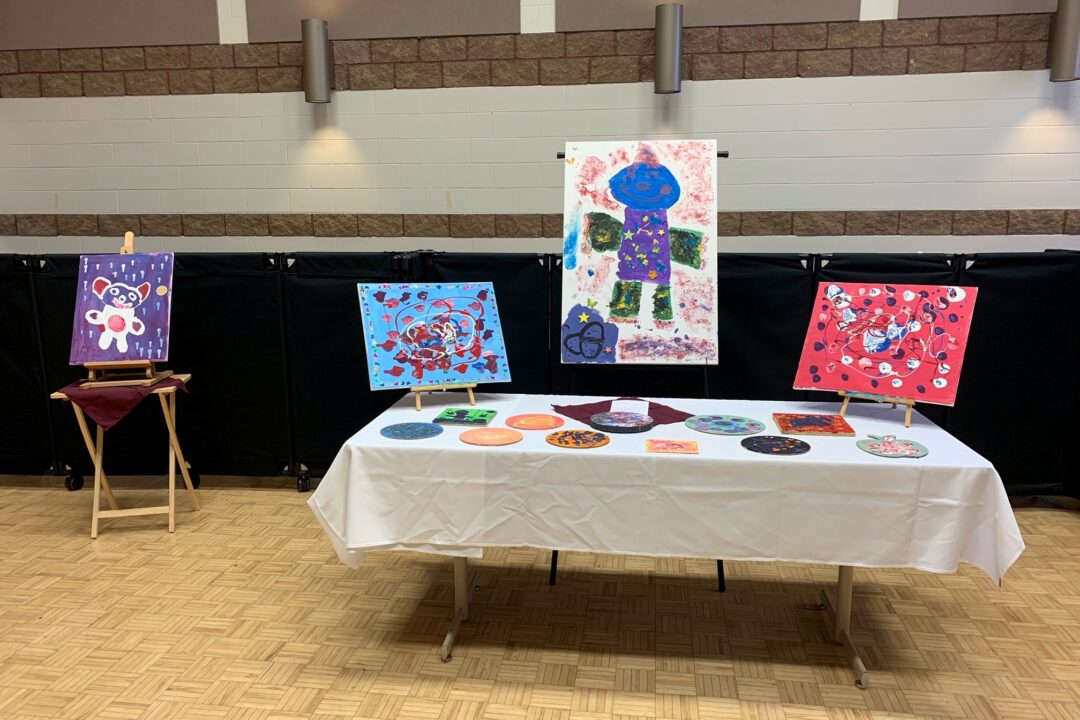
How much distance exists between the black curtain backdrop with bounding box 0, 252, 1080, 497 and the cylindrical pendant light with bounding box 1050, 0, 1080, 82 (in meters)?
1.16

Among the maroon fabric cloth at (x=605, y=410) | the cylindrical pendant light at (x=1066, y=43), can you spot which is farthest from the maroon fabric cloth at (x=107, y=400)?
the cylindrical pendant light at (x=1066, y=43)

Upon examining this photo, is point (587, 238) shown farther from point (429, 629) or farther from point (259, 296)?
point (259, 296)

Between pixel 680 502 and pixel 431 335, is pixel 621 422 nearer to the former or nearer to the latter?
pixel 680 502

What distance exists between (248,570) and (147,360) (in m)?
1.17

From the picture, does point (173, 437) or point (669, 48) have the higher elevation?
point (669, 48)

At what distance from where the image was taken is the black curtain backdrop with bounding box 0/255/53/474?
403 cm

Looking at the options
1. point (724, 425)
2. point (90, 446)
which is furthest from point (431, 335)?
point (90, 446)

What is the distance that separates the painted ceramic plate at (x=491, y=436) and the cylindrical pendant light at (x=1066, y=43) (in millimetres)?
3707

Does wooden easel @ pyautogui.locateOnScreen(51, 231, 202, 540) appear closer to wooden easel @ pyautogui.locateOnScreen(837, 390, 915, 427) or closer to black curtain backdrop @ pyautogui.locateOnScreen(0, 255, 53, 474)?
black curtain backdrop @ pyautogui.locateOnScreen(0, 255, 53, 474)

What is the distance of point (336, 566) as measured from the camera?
3232 mm

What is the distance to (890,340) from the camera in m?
2.63

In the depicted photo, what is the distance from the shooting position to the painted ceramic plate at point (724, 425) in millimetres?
2521

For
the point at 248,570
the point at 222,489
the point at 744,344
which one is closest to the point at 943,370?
the point at 744,344

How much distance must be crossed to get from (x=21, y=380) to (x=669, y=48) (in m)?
3.97
